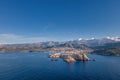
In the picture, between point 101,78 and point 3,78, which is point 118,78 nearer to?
point 101,78

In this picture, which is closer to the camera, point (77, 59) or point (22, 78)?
point (22, 78)

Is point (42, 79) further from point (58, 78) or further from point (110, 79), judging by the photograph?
point (110, 79)

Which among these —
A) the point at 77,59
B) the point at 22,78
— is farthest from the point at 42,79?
the point at 77,59

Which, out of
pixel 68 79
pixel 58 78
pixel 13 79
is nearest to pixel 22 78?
pixel 13 79

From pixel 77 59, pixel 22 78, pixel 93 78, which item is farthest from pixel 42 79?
pixel 77 59

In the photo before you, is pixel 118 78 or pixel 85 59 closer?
pixel 118 78

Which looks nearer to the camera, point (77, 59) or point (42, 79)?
point (42, 79)

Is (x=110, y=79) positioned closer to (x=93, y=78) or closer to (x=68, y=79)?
(x=93, y=78)
